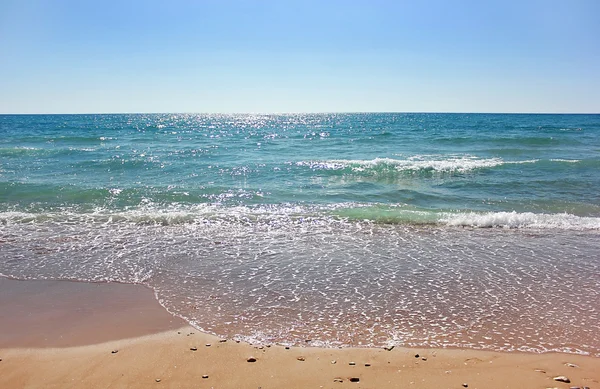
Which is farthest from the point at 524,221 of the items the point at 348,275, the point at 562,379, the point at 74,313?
the point at 74,313

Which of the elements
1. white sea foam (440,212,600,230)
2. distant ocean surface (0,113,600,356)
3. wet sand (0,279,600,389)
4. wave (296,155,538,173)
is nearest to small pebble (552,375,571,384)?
wet sand (0,279,600,389)

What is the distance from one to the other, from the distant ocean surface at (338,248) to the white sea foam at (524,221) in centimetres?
7

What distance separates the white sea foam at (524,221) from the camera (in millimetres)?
11172

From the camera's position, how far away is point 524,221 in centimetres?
1151

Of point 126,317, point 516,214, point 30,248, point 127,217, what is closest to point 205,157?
point 127,217

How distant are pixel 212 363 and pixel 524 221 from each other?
10321 mm

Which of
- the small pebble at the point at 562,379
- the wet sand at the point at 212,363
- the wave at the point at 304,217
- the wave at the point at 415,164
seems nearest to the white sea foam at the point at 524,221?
the wave at the point at 304,217

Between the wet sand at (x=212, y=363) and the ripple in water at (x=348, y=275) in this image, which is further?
the ripple in water at (x=348, y=275)

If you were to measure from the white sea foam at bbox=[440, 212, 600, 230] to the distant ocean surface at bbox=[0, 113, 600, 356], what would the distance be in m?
0.07

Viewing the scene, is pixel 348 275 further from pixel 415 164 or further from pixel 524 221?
pixel 415 164

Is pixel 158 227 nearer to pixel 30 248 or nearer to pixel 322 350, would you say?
pixel 30 248

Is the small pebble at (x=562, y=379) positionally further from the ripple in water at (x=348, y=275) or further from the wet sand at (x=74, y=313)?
the wet sand at (x=74, y=313)

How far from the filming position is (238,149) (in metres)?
33.5

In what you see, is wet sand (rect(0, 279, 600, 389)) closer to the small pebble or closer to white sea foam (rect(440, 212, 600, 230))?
the small pebble
